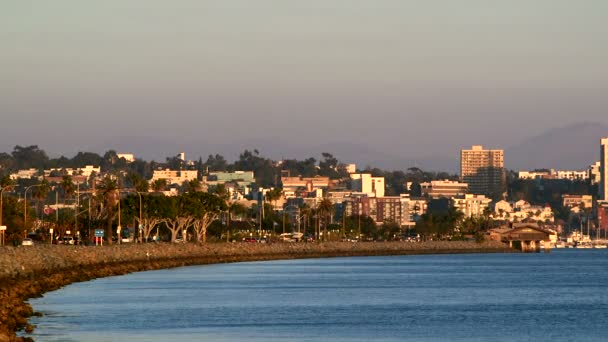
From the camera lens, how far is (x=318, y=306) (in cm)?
7369

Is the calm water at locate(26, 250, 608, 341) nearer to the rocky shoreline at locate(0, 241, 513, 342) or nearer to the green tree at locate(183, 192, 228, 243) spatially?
the rocky shoreline at locate(0, 241, 513, 342)

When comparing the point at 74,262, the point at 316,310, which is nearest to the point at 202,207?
the point at 74,262

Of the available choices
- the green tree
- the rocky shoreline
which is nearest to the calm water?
the rocky shoreline

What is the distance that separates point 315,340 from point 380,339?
279 centimetres

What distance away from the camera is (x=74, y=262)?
345 feet

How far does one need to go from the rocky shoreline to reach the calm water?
130cm

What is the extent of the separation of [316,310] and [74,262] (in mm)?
39060

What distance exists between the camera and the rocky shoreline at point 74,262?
60209 mm

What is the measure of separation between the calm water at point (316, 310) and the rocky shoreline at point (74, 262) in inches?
51.1

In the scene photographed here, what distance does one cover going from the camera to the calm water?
2211 inches

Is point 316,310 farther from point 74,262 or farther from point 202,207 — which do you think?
point 202,207

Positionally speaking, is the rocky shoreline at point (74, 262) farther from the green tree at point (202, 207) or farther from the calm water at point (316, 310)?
the green tree at point (202, 207)

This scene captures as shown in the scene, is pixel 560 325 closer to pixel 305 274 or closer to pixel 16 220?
pixel 305 274

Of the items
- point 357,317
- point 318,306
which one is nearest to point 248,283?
point 318,306
